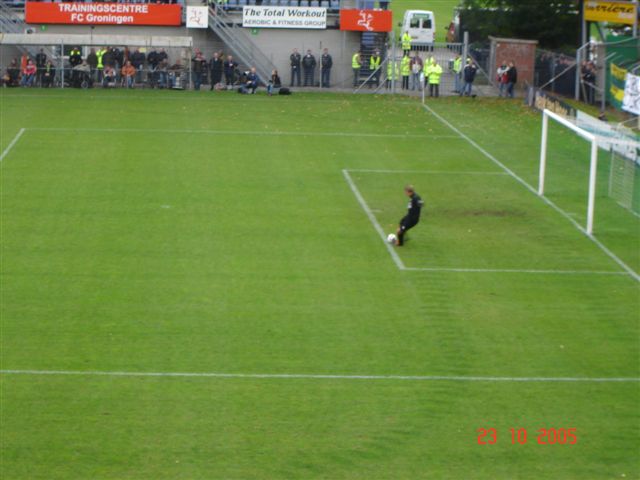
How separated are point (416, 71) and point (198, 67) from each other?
9535 mm

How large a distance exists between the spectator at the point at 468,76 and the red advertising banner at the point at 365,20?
4.82 metres

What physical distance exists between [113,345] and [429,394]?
5122 mm

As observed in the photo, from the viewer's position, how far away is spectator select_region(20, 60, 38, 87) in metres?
47.9

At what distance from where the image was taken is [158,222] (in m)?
25.6

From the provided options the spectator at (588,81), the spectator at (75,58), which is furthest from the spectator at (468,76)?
the spectator at (75,58)

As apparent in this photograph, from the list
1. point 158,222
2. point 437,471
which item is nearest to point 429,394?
point 437,471

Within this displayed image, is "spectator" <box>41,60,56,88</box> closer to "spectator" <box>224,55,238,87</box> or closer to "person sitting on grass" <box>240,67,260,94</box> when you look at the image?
"spectator" <box>224,55,238,87</box>

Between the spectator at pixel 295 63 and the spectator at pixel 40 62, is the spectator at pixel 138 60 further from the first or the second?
the spectator at pixel 295 63

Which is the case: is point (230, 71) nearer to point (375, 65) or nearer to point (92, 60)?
point (92, 60)

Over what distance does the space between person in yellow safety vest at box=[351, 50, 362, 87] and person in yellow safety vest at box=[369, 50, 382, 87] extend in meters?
0.58

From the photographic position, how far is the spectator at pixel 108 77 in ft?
159

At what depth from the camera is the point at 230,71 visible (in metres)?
49.7

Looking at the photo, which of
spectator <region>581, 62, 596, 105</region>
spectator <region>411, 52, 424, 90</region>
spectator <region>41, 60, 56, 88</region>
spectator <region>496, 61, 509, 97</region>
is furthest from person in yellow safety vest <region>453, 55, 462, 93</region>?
spectator <region>41, 60, 56, 88</region>
